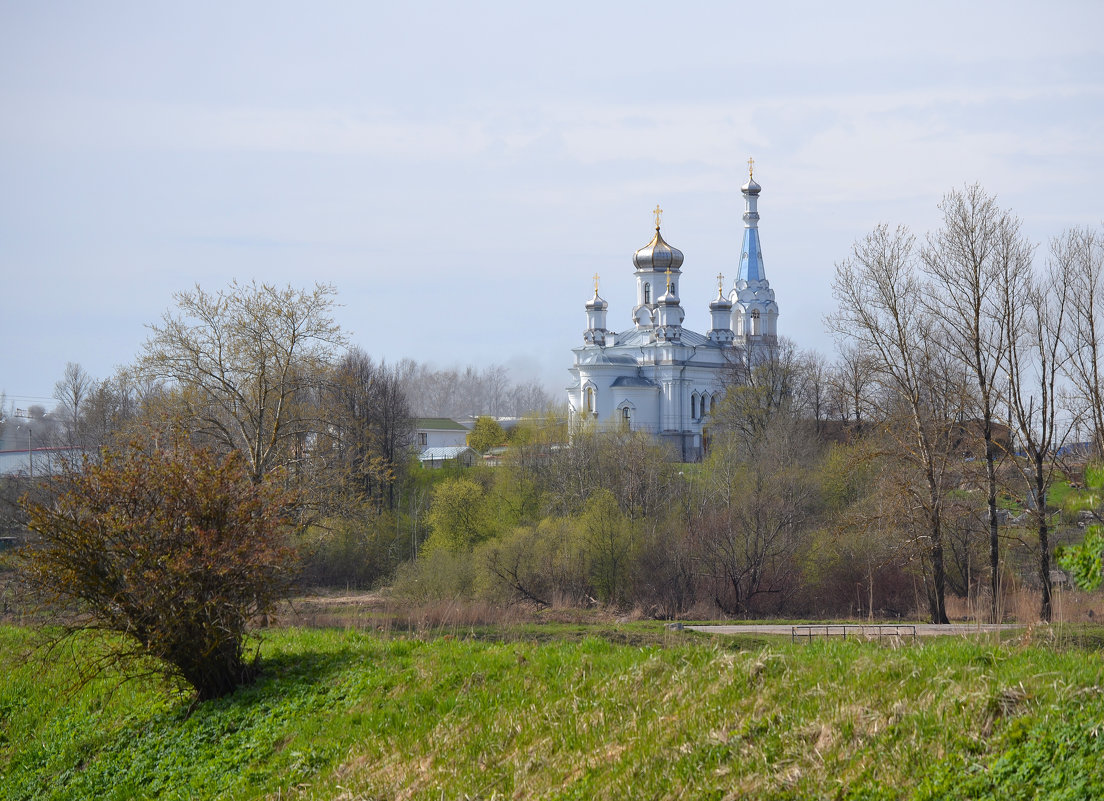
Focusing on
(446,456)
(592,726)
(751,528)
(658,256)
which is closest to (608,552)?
(751,528)

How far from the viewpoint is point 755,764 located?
6.90 metres

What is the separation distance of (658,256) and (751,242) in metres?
8.22

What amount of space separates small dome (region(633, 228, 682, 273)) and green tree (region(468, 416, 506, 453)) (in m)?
14.2

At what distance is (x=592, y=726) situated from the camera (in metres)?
8.13

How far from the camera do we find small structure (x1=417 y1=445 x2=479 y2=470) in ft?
166

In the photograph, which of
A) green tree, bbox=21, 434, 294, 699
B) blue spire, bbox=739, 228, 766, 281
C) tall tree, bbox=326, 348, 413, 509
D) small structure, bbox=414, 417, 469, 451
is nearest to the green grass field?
green tree, bbox=21, 434, 294, 699

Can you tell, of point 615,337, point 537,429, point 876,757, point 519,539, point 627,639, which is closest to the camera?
point 876,757

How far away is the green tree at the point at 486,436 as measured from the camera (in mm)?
62594

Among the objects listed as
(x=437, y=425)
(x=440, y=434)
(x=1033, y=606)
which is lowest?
(x=1033, y=606)

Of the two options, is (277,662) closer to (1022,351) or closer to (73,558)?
(73,558)

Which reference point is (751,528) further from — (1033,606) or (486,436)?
(486,436)

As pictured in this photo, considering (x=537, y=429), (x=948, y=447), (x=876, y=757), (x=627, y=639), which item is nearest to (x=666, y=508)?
(x=948, y=447)

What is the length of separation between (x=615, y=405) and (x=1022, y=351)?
43281 millimetres

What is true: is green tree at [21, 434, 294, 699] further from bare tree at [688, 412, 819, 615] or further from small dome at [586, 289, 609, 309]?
small dome at [586, 289, 609, 309]
